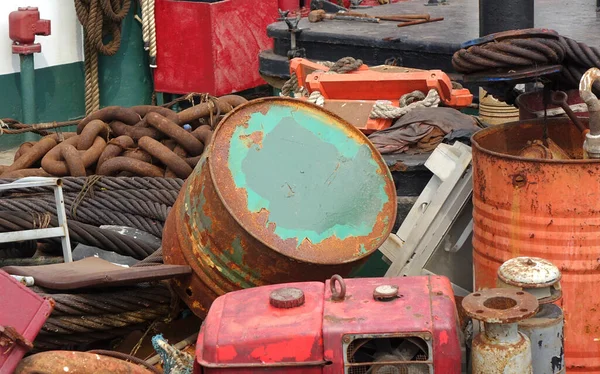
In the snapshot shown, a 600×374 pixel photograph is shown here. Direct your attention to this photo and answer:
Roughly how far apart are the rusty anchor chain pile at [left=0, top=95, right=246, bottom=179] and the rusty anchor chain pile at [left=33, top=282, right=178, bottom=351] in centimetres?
160

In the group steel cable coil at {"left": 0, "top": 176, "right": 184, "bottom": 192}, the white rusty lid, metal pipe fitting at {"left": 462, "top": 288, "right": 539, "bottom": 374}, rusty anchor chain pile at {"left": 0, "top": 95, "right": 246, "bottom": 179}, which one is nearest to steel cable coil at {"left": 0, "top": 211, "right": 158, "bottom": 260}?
steel cable coil at {"left": 0, "top": 176, "right": 184, "bottom": 192}

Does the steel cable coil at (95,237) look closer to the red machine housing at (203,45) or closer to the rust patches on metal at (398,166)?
the rust patches on metal at (398,166)

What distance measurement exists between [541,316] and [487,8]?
11.2 ft

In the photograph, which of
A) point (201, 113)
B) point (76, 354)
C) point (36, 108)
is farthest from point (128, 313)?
point (36, 108)

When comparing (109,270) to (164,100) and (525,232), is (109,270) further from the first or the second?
(164,100)

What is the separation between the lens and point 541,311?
10.1 ft

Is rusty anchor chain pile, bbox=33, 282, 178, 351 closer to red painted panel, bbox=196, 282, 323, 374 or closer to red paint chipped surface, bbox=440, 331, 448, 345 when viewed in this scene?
red painted panel, bbox=196, 282, 323, 374

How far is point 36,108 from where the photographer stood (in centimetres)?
903

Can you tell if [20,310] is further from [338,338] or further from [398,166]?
[398,166]

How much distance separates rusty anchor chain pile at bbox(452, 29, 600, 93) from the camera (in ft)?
12.3

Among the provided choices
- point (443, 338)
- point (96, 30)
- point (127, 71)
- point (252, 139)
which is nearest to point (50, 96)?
point (96, 30)

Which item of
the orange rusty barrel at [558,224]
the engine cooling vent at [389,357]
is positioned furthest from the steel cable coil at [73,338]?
the orange rusty barrel at [558,224]

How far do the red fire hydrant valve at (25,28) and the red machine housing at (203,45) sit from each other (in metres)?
1.38

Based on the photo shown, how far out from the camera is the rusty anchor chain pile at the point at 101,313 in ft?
13.0
